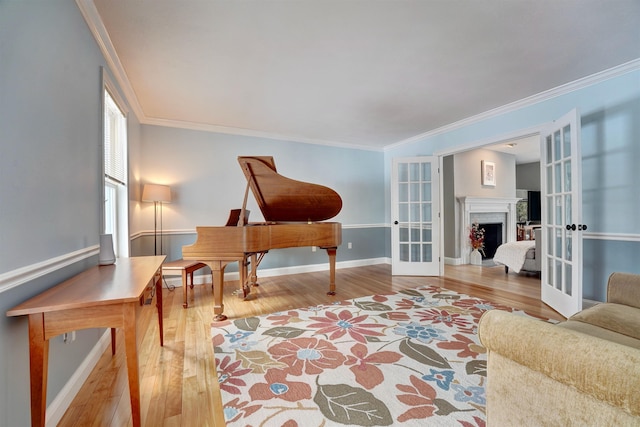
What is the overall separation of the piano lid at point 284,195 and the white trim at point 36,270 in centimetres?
142

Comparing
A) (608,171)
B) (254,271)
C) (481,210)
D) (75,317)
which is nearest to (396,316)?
(254,271)

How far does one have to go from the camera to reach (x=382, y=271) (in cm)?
465

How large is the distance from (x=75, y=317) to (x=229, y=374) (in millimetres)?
966

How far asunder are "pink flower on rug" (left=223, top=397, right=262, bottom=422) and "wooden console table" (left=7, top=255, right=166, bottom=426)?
0.39m

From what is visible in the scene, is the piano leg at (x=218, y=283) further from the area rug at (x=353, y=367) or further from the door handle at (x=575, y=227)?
the door handle at (x=575, y=227)

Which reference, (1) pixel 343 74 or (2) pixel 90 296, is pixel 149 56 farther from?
(2) pixel 90 296

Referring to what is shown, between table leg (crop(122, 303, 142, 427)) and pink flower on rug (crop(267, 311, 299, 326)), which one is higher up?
table leg (crop(122, 303, 142, 427))

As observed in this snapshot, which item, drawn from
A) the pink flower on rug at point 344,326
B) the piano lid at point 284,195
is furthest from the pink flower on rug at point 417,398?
the piano lid at point 284,195

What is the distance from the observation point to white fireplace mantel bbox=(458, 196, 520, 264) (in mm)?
5379

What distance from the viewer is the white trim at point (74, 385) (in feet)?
4.18

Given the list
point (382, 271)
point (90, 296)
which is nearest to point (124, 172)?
point (90, 296)

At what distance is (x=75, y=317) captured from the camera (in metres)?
1.05

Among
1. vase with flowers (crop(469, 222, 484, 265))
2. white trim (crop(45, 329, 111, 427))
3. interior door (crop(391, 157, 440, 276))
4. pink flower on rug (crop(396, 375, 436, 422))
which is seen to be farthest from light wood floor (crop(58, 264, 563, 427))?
pink flower on rug (crop(396, 375, 436, 422))

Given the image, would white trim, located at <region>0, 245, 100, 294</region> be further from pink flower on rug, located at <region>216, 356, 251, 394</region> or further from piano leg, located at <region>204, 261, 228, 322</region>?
pink flower on rug, located at <region>216, 356, 251, 394</region>
